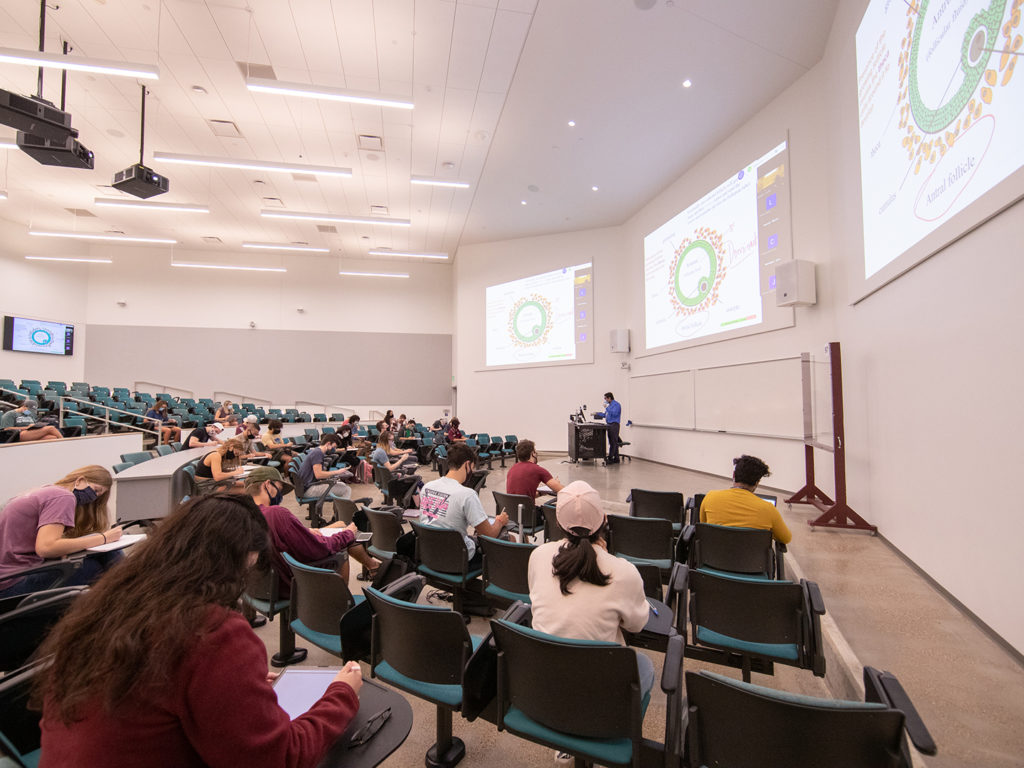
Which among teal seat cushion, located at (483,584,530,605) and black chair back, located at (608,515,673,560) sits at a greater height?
black chair back, located at (608,515,673,560)

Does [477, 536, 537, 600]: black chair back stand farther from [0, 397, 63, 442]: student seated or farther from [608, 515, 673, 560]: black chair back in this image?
[0, 397, 63, 442]: student seated

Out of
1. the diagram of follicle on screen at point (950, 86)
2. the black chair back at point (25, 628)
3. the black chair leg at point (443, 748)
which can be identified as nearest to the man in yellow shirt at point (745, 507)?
the black chair leg at point (443, 748)

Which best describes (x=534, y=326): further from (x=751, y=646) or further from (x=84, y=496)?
(x=751, y=646)

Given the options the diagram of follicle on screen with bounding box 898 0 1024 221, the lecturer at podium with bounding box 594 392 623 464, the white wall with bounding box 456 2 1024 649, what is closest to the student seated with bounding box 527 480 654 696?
the white wall with bounding box 456 2 1024 649

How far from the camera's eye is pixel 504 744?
196 centimetres

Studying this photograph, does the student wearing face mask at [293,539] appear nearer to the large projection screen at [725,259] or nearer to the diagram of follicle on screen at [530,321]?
the large projection screen at [725,259]

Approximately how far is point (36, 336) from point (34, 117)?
10.8 meters

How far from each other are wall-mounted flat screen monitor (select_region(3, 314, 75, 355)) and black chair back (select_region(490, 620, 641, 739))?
644 inches

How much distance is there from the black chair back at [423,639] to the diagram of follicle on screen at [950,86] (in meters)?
3.39

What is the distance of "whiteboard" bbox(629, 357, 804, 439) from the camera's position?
6.29m

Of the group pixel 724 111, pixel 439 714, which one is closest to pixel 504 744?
pixel 439 714

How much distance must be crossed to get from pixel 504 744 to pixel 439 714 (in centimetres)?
35

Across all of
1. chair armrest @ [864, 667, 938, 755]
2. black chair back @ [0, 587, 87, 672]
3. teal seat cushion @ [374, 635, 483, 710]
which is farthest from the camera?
teal seat cushion @ [374, 635, 483, 710]

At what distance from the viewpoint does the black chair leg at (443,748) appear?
5.94ft
